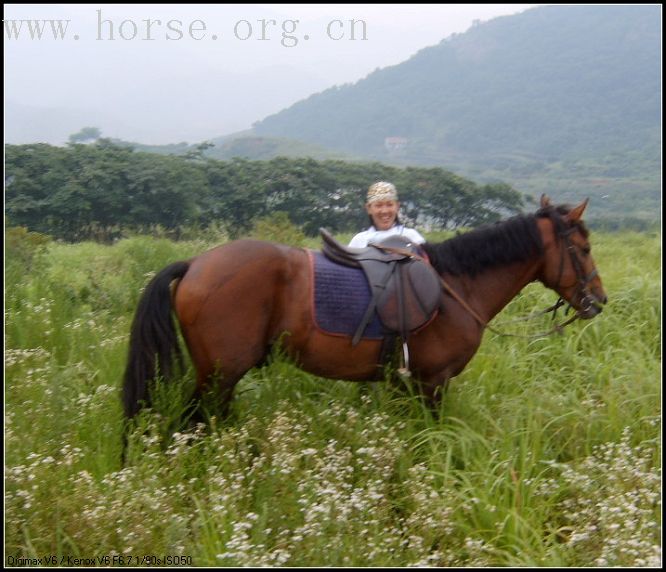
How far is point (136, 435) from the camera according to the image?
2.89 m

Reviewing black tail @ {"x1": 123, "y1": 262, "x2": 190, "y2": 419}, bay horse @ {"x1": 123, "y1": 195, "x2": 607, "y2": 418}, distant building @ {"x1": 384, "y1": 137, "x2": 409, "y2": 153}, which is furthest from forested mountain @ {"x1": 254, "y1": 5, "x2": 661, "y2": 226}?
black tail @ {"x1": 123, "y1": 262, "x2": 190, "y2": 419}

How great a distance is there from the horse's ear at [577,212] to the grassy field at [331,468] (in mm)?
1283

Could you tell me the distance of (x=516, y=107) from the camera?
252ft

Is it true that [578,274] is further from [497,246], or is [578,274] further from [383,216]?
[383,216]

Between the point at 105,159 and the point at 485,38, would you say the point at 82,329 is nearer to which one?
the point at 105,159

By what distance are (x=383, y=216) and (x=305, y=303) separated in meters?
1.25

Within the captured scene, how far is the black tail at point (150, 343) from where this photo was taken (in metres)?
3.14

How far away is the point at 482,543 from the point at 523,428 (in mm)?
1015

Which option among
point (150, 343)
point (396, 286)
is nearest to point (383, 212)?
point (396, 286)

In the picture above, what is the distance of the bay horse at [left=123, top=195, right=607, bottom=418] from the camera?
10.3ft

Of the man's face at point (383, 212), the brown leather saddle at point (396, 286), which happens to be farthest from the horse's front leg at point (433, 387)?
the man's face at point (383, 212)

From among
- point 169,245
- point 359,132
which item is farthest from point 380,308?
point 359,132

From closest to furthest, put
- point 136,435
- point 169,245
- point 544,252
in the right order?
1. point 136,435
2. point 544,252
3. point 169,245

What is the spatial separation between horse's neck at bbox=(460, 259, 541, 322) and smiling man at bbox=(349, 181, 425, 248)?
541 millimetres
